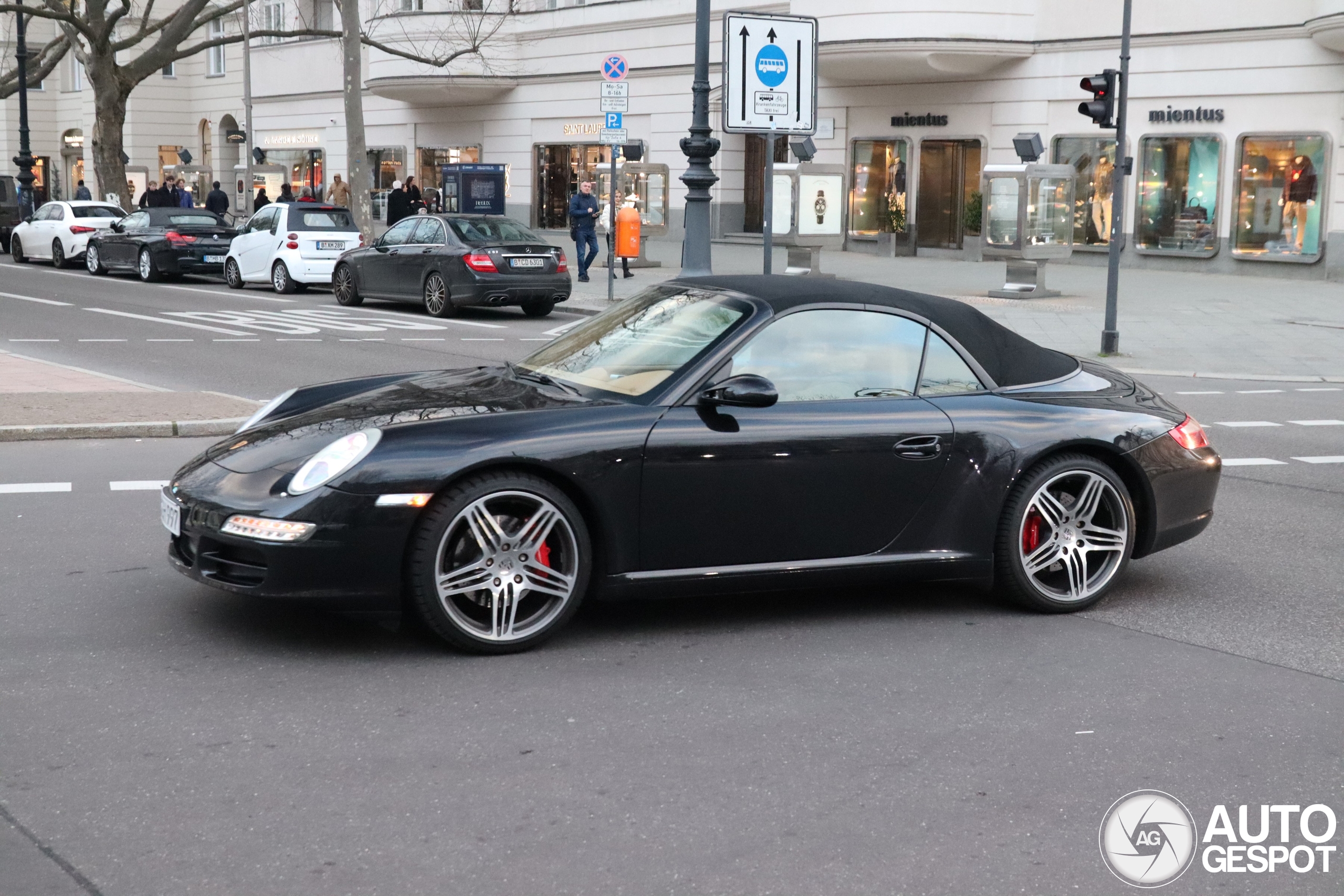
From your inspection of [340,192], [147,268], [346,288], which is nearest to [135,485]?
[346,288]

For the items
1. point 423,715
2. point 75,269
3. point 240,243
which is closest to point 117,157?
point 75,269

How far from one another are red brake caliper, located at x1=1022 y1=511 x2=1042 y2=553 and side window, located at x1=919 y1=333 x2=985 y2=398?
1.75 ft

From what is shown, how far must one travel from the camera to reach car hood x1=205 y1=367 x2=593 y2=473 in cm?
537

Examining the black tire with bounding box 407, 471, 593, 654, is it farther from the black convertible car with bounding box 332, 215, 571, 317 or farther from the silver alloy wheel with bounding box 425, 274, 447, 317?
the silver alloy wheel with bounding box 425, 274, 447, 317

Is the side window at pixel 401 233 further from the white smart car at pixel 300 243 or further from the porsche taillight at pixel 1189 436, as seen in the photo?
the porsche taillight at pixel 1189 436

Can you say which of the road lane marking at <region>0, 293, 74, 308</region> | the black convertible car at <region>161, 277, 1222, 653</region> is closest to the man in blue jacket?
the road lane marking at <region>0, 293, 74, 308</region>

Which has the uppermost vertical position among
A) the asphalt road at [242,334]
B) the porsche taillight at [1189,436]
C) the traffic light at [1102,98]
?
the traffic light at [1102,98]

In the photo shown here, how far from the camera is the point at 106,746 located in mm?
4340

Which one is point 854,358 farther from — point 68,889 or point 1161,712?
point 68,889

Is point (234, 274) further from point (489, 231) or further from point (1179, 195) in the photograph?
point (1179, 195)

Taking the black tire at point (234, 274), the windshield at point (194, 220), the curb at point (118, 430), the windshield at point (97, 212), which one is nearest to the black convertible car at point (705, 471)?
the curb at point (118, 430)

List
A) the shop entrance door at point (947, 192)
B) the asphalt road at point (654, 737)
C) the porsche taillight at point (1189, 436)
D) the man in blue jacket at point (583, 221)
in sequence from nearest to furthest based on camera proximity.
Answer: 1. the asphalt road at point (654, 737)
2. the porsche taillight at point (1189, 436)
3. the man in blue jacket at point (583, 221)
4. the shop entrance door at point (947, 192)

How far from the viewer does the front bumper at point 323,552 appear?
199 inches

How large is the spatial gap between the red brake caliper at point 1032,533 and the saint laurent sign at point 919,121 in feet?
92.1
